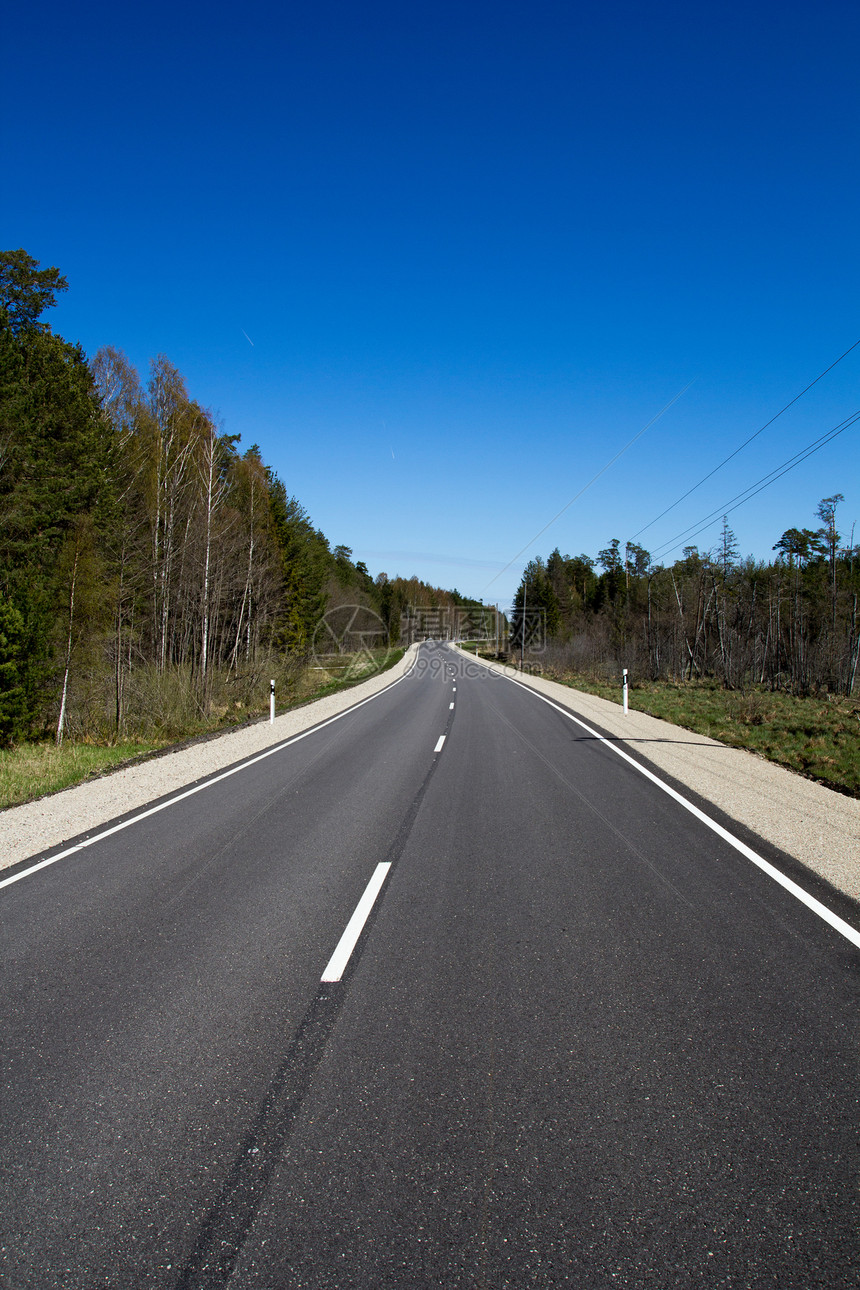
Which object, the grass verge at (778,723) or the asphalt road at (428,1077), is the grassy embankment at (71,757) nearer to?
the asphalt road at (428,1077)

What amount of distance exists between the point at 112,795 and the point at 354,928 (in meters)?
6.19

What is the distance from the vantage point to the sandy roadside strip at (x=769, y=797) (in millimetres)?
6387

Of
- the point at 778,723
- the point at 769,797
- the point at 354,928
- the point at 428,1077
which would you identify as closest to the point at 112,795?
the point at 354,928

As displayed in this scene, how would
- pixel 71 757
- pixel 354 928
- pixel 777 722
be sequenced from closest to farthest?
pixel 354 928
pixel 71 757
pixel 777 722

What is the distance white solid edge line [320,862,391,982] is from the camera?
4.11 m

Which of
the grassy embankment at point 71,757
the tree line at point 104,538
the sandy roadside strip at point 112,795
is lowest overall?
the grassy embankment at point 71,757

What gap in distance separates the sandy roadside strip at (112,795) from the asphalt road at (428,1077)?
1.42 metres

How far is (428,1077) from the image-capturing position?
3072mm

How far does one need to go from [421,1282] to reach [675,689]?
3202cm

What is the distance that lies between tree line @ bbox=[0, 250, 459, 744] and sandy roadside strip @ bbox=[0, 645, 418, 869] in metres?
4.46

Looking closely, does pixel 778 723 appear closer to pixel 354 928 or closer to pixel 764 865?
pixel 764 865

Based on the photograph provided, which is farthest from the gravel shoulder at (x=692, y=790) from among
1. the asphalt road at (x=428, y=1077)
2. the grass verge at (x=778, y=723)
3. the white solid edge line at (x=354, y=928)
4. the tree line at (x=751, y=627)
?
the tree line at (x=751, y=627)

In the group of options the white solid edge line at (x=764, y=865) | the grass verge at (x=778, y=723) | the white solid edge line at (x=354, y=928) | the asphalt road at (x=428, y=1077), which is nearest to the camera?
the asphalt road at (x=428, y=1077)

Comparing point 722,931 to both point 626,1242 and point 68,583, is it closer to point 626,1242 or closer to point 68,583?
point 626,1242
